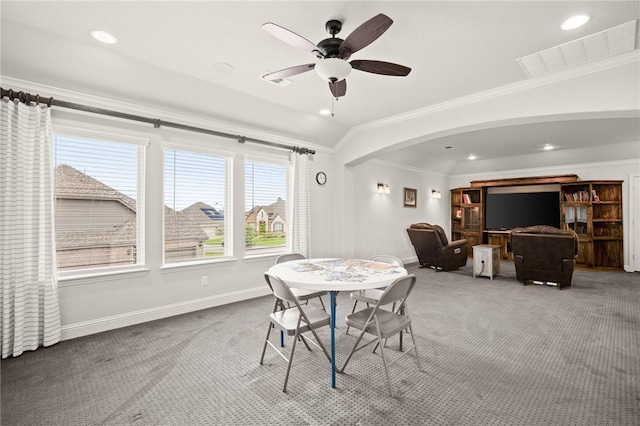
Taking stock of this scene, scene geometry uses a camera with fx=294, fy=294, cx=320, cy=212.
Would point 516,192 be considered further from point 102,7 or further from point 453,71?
point 102,7

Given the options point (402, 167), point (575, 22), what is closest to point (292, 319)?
point (575, 22)

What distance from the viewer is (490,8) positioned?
2.19 meters

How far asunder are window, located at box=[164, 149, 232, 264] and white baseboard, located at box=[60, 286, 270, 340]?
578mm

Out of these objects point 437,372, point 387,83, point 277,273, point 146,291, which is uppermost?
point 387,83

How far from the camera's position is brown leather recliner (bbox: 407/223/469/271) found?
627cm

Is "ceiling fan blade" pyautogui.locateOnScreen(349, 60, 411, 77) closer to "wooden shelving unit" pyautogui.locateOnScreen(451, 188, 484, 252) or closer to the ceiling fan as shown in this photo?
the ceiling fan

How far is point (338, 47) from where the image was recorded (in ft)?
7.10

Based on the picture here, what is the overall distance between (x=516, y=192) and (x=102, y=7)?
9.41 m

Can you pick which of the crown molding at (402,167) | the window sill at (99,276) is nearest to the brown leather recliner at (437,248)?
the crown molding at (402,167)

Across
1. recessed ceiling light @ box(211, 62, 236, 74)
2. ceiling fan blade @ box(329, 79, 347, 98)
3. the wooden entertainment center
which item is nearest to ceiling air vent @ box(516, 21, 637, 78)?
ceiling fan blade @ box(329, 79, 347, 98)

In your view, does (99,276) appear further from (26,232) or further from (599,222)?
(599,222)

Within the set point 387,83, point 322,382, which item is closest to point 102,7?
point 387,83

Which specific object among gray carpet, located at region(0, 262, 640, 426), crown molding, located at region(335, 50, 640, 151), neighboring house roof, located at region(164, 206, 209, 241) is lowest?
gray carpet, located at region(0, 262, 640, 426)

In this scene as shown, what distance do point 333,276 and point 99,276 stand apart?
2.61 meters
